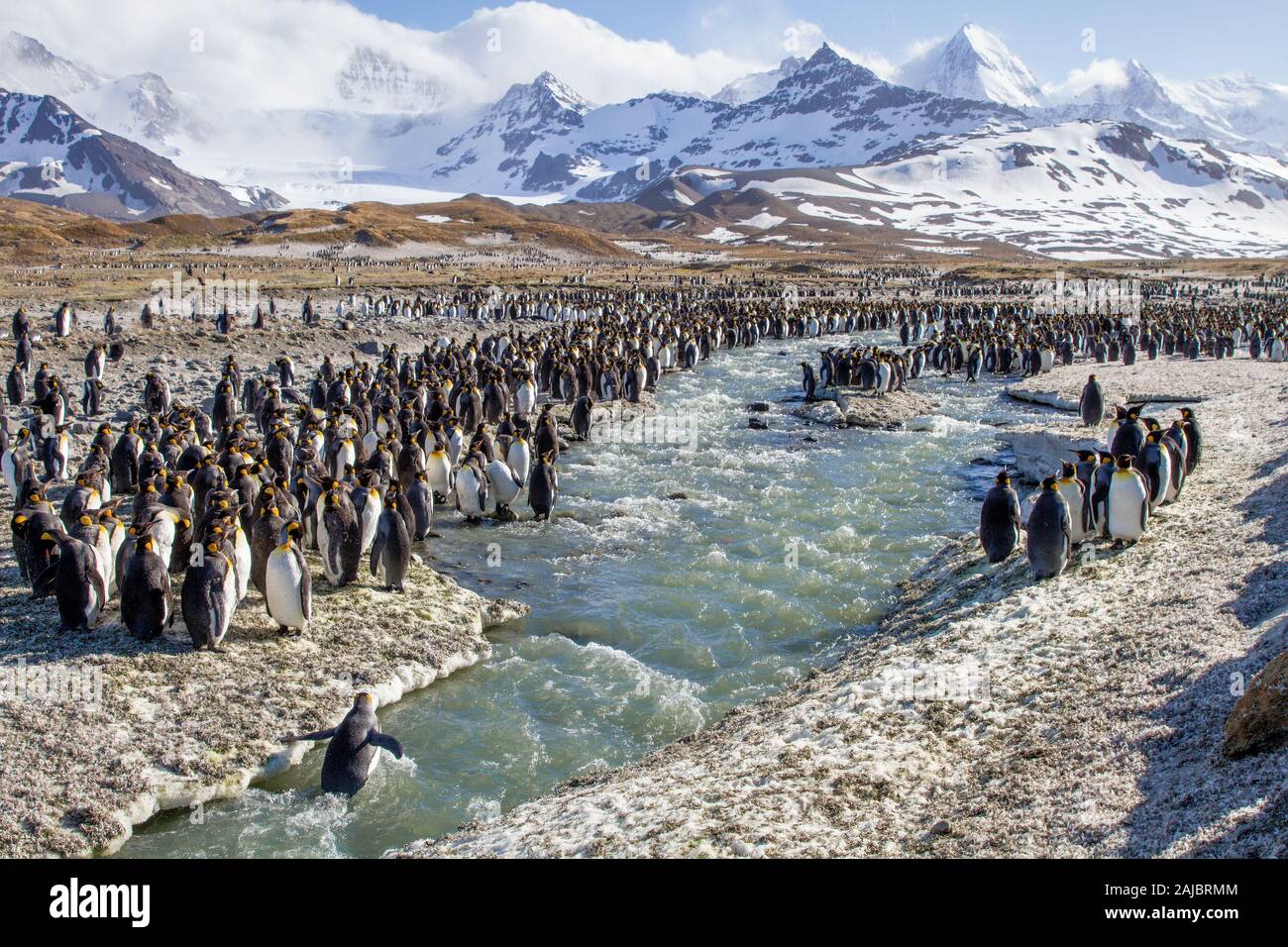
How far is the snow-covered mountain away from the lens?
146125 millimetres

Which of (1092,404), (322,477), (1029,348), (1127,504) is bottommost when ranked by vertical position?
(322,477)

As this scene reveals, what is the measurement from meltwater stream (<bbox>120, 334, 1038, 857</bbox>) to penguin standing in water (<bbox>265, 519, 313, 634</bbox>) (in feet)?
4.42

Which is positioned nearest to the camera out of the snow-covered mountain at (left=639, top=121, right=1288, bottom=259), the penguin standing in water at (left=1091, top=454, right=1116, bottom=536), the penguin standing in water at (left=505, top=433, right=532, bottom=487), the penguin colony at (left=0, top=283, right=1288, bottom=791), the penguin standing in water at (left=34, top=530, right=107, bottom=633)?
the penguin standing in water at (left=34, top=530, right=107, bottom=633)

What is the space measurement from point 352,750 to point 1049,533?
264 inches

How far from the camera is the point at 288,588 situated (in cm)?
870

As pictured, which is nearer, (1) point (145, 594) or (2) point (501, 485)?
(1) point (145, 594)

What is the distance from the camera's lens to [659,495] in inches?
624

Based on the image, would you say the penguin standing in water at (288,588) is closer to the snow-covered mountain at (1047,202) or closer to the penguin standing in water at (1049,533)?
the penguin standing in water at (1049,533)

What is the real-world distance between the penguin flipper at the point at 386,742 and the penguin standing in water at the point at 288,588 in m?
2.21

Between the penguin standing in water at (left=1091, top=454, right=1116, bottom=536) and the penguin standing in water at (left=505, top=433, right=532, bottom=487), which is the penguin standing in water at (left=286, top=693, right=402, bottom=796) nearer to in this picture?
the penguin standing in water at (left=1091, top=454, right=1116, bottom=536)

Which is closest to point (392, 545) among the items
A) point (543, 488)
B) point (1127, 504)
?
point (543, 488)

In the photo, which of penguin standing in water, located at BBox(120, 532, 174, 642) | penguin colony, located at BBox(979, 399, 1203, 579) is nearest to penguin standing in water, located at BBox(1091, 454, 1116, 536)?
penguin colony, located at BBox(979, 399, 1203, 579)

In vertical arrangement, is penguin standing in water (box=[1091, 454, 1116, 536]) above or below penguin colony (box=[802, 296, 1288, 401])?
below

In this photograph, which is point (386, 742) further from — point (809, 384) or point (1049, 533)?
point (809, 384)
